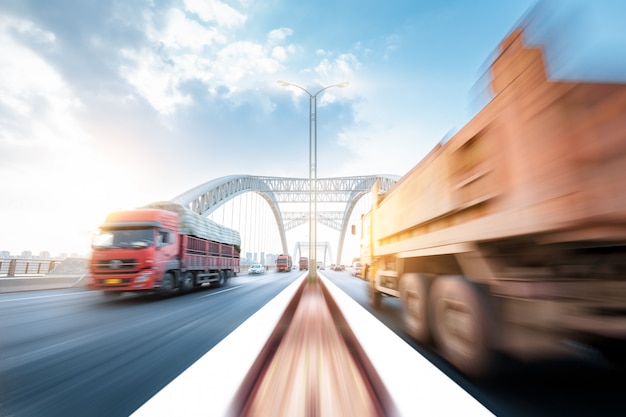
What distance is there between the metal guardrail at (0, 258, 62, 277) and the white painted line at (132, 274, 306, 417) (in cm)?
2073

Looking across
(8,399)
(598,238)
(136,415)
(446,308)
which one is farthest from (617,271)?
(8,399)

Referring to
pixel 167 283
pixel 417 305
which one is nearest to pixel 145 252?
pixel 167 283

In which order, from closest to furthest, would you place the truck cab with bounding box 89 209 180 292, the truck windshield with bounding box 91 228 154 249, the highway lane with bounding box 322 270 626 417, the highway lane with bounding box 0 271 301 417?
the highway lane with bounding box 322 270 626 417, the highway lane with bounding box 0 271 301 417, the truck cab with bounding box 89 209 180 292, the truck windshield with bounding box 91 228 154 249

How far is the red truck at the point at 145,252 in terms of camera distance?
9.35 metres

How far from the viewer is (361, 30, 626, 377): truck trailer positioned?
1.91 m

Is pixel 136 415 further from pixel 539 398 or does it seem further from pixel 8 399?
pixel 539 398

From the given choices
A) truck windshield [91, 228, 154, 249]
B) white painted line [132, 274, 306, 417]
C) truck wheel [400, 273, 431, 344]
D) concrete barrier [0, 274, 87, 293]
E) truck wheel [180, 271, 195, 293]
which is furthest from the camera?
concrete barrier [0, 274, 87, 293]

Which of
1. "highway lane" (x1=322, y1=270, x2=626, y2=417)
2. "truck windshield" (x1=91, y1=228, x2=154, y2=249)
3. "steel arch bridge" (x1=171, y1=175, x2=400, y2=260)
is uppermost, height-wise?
"steel arch bridge" (x1=171, y1=175, x2=400, y2=260)

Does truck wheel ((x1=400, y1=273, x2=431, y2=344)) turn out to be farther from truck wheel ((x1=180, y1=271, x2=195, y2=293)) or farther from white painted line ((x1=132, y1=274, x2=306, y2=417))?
truck wheel ((x1=180, y1=271, x2=195, y2=293))

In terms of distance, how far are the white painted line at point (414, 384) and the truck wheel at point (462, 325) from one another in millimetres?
293

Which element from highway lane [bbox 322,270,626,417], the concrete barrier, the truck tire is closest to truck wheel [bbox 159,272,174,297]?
the truck tire

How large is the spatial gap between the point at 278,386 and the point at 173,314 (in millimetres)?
5201

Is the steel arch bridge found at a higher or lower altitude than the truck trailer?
higher

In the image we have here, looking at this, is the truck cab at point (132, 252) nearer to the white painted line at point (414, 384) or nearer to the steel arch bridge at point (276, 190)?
the white painted line at point (414, 384)
